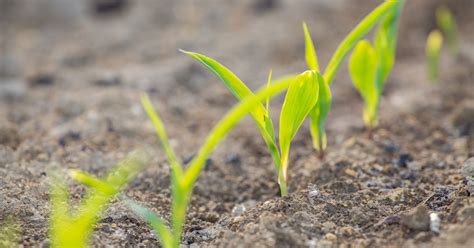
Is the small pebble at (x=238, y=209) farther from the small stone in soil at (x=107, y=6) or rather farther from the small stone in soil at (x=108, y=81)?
the small stone in soil at (x=107, y=6)

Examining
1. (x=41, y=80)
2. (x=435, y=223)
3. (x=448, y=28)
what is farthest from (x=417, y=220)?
(x=41, y=80)

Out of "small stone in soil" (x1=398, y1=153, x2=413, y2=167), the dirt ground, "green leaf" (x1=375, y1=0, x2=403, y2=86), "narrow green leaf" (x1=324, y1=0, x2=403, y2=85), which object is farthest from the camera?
"green leaf" (x1=375, y1=0, x2=403, y2=86)

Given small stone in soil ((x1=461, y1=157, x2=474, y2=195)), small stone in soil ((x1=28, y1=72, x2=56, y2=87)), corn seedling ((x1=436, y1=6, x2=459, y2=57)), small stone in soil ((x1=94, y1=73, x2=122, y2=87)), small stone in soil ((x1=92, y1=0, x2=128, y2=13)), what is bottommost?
small stone in soil ((x1=461, y1=157, x2=474, y2=195))

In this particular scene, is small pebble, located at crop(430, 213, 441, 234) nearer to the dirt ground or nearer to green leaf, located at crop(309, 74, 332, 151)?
the dirt ground

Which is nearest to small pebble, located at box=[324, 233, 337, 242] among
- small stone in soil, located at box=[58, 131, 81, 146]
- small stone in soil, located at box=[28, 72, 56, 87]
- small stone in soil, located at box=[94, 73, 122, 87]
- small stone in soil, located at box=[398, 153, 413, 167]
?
small stone in soil, located at box=[398, 153, 413, 167]

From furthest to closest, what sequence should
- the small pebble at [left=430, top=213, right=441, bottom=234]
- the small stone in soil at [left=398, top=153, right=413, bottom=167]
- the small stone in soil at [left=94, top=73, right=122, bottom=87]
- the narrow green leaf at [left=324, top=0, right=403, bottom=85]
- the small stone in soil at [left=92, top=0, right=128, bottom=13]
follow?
the small stone in soil at [left=92, top=0, right=128, bottom=13] < the small stone in soil at [left=94, top=73, right=122, bottom=87] < the small stone in soil at [left=398, top=153, right=413, bottom=167] < the narrow green leaf at [left=324, top=0, right=403, bottom=85] < the small pebble at [left=430, top=213, right=441, bottom=234]

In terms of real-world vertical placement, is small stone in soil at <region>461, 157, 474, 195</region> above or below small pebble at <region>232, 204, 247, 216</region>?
below

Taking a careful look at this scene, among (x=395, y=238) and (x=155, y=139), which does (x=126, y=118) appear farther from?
(x=395, y=238)
